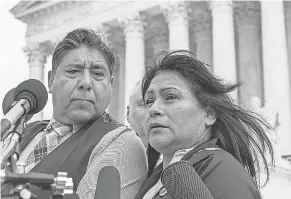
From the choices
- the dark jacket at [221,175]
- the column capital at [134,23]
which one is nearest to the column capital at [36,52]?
the column capital at [134,23]

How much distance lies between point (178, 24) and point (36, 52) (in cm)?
1351

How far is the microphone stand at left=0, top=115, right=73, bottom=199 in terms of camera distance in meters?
2.48

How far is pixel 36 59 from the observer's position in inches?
1642

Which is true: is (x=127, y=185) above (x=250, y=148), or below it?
below

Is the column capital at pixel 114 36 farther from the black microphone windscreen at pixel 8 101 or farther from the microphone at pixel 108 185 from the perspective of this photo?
the microphone at pixel 108 185

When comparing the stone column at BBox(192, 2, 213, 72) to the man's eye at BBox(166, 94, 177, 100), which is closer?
the man's eye at BBox(166, 94, 177, 100)

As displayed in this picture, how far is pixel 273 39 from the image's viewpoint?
97.5 feet

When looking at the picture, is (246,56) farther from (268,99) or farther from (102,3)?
(102,3)

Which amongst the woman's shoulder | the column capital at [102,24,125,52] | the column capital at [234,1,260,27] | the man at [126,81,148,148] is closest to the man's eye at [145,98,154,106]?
the woman's shoulder

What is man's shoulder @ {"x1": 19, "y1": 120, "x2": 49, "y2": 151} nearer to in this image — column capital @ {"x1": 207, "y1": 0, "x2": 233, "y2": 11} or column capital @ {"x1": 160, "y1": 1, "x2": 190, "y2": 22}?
column capital @ {"x1": 207, "y1": 0, "x2": 233, "y2": 11}

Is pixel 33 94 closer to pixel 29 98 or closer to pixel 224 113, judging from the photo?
pixel 29 98

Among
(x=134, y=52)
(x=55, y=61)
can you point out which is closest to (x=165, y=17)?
(x=134, y=52)

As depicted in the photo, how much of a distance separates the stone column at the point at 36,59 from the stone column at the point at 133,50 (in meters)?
8.66

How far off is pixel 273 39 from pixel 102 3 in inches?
553
